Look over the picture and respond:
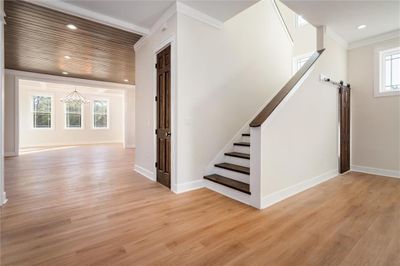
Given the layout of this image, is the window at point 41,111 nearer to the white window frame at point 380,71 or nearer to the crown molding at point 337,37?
the crown molding at point 337,37

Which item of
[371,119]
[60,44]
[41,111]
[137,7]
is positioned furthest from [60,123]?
[371,119]

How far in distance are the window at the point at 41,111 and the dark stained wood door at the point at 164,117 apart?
28.9 feet

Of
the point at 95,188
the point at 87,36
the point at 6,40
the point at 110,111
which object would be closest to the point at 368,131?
the point at 95,188

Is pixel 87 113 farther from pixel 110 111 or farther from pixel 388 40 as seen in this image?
pixel 388 40

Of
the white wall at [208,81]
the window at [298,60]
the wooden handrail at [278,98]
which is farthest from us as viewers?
the window at [298,60]

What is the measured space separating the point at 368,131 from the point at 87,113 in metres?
11.6

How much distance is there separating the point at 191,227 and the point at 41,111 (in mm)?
10685

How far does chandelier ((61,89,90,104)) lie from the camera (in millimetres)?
9590

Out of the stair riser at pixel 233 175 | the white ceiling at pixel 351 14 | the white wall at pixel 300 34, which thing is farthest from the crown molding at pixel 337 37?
the stair riser at pixel 233 175

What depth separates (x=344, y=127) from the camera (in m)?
4.25

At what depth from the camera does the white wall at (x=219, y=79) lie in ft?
10.4

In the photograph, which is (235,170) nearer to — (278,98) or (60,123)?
(278,98)

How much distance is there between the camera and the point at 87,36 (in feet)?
13.7

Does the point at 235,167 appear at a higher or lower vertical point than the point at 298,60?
lower
